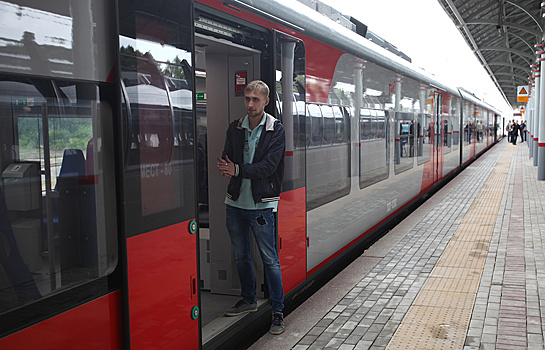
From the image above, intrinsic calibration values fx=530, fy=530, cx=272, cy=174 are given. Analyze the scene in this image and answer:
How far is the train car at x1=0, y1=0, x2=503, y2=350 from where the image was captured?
2.09 meters

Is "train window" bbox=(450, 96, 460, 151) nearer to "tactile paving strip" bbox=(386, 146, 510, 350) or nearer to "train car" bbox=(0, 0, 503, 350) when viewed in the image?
"tactile paving strip" bbox=(386, 146, 510, 350)

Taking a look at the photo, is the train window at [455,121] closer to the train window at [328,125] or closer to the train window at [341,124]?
the train window at [341,124]

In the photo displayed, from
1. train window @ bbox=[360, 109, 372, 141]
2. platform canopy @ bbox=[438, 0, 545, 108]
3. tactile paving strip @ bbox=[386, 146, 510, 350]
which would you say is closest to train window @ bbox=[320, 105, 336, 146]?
train window @ bbox=[360, 109, 372, 141]

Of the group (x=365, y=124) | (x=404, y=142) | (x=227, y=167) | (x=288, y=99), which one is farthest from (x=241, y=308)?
(x=404, y=142)

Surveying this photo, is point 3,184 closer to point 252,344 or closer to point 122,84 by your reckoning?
point 122,84

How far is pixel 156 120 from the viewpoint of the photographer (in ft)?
9.09

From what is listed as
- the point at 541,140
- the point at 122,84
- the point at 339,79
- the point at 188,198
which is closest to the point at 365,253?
the point at 339,79

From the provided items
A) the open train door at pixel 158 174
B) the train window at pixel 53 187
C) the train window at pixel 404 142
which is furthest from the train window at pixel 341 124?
the train window at pixel 53 187

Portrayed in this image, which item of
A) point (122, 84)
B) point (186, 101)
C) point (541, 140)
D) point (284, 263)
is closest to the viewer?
point (122, 84)

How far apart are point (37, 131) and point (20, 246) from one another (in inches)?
18.3

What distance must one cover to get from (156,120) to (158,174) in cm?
28

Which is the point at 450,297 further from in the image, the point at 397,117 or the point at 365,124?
the point at 397,117

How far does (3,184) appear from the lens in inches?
78.8

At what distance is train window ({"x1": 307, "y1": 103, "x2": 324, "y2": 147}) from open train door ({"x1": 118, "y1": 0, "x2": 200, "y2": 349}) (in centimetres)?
214
